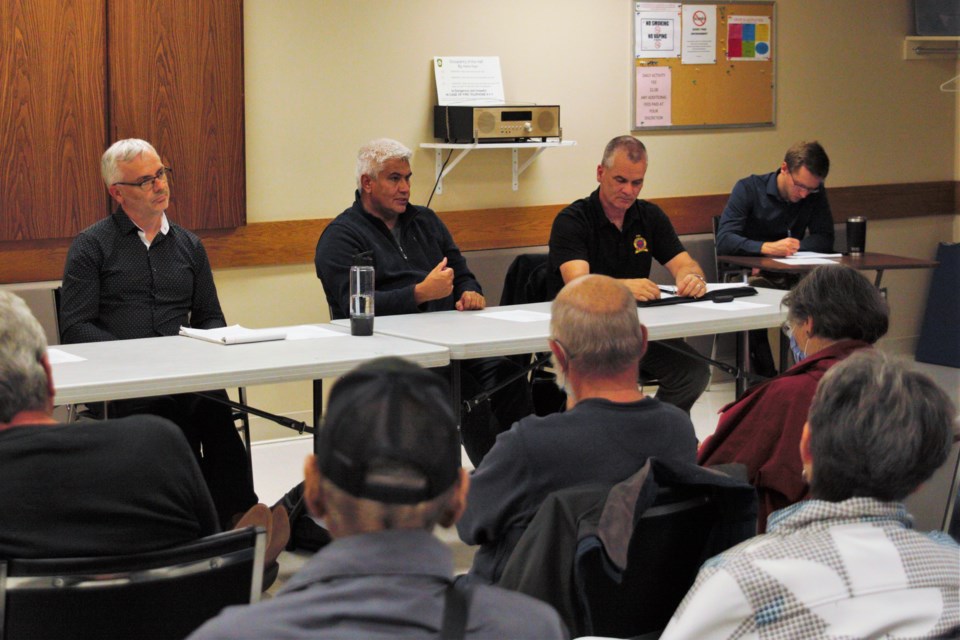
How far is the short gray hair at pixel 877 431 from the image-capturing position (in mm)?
1523

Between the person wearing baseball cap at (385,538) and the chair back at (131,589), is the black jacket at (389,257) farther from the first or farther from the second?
the person wearing baseball cap at (385,538)

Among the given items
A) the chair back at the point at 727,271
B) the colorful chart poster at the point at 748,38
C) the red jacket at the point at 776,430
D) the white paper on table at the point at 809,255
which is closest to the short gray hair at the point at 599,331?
the red jacket at the point at 776,430

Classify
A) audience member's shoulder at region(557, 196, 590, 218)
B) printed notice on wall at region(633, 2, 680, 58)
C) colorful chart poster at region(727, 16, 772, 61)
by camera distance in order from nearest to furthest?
audience member's shoulder at region(557, 196, 590, 218), printed notice on wall at region(633, 2, 680, 58), colorful chart poster at region(727, 16, 772, 61)

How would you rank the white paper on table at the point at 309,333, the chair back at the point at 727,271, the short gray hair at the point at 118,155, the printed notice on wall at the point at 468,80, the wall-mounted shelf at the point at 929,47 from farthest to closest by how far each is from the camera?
the wall-mounted shelf at the point at 929,47 → the chair back at the point at 727,271 → the printed notice on wall at the point at 468,80 → the short gray hair at the point at 118,155 → the white paper on table at the point at 309,333

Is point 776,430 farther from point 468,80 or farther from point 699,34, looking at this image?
point 699,34

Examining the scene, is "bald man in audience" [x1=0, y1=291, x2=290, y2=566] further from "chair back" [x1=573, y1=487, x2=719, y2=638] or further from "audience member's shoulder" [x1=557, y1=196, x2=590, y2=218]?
"audience member's shoulder" [x1=557, y1=196, x2=590, y2=218]

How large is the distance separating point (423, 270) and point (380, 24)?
147 cm

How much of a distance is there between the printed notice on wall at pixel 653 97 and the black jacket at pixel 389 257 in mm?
1960

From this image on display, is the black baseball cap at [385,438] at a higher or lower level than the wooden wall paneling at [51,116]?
lower

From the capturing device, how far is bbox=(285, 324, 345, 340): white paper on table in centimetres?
364

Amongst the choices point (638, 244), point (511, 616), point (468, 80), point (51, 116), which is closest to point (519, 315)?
point (638, 244)

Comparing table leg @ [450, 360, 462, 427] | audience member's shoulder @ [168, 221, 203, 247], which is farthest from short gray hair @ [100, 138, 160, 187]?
table leg @ [450, 360, 462, 427]

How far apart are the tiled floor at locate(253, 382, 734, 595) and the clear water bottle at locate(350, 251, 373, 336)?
0.74 meters

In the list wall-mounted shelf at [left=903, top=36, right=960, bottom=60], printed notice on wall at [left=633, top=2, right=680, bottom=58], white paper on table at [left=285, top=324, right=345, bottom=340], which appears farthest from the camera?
wall-mounted shelf at [left=903, top=36, right=960, bottom=60]
